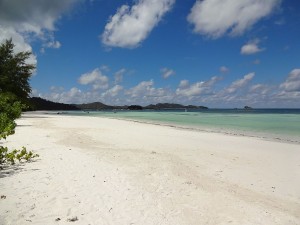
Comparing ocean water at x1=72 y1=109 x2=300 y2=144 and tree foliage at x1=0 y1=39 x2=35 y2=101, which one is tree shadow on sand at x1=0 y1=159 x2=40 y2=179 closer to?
ocean water at x1=72 y1=109 x2=300 y2=144

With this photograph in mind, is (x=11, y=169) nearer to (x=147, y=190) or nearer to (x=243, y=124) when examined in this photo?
(x=147, y=190)

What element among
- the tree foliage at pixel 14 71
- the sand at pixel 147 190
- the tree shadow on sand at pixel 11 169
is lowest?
the sand at pixel 147 190

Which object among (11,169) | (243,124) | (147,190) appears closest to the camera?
(147,190)

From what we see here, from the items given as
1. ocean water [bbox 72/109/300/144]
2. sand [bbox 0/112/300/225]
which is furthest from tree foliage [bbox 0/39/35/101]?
sand [bbox 0/112/300/225]

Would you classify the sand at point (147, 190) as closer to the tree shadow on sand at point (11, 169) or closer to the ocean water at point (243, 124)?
the tree shadow on sand at point (11, 169)

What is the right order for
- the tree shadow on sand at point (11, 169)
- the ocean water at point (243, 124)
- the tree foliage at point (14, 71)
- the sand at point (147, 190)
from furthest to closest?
the tree foliage at point (14, 71) → the ocean water at point (243, 124) → the tree shadow on sand at point (11, 169) → the sand at point (147, 190)

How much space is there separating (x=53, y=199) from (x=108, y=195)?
45.7 inches

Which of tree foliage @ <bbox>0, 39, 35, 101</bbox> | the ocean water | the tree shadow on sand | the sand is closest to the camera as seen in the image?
the sand

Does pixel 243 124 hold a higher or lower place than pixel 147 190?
higher

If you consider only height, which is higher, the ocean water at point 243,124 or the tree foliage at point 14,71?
the tree foliage at point 14,71

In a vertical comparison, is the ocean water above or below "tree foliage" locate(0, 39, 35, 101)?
below

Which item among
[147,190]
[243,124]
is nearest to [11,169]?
[147,190]

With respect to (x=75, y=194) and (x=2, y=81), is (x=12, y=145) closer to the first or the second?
(x=75, y=194)

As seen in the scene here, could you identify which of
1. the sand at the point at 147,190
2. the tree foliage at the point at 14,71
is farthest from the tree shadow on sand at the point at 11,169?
the tree foliage at the point at 14,71
